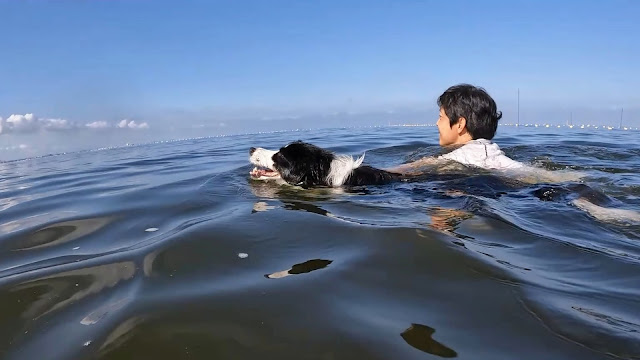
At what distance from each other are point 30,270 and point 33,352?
1074 mm

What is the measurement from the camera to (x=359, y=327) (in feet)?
6.10

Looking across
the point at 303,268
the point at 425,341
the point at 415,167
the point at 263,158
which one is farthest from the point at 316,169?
the point at 425,341

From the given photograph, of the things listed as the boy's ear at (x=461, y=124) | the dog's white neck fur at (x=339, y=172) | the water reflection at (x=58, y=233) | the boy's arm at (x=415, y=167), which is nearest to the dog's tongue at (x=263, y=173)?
the dog's white neck fur at (x=339, y=172)

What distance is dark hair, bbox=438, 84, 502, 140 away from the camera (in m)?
6.72

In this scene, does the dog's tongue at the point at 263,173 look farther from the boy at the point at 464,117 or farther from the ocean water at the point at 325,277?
the boy at the point at 464,117

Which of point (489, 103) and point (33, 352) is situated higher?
point (489, 103)

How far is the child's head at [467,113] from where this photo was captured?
673 cm

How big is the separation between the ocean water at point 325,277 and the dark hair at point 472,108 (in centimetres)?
213

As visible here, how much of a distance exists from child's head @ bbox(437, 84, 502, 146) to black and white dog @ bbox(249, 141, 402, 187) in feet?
5.76

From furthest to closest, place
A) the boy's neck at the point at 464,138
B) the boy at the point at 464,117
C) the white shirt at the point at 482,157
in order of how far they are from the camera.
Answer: the boy's neck at the point at 464,138
the boy at the point at 464,117
the white shirt at the point at 482,157

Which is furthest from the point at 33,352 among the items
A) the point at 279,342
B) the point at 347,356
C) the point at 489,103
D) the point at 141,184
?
the point at 489,103

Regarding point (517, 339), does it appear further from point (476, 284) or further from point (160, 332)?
point (160, 332)

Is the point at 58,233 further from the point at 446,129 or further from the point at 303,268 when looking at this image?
the point at 446,129

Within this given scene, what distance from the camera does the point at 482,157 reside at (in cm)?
611
